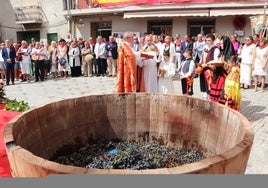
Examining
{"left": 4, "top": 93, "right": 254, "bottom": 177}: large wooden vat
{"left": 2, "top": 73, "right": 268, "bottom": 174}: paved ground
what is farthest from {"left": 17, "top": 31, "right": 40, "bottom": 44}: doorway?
{"left": 4, "top": 93, "right": 254, "bottom": 177}: large wooden vat

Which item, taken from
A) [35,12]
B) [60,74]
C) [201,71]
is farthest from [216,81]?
[35,12]

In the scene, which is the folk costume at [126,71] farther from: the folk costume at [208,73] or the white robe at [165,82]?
the folk costume at [208,73]

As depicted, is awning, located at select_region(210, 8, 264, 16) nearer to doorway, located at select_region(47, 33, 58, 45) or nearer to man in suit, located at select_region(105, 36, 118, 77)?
man in suit, located at select_region(105, 36, 118, 77)

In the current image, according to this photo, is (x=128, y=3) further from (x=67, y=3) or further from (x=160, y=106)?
(x=160, y=106)

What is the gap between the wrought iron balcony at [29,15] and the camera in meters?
24.5

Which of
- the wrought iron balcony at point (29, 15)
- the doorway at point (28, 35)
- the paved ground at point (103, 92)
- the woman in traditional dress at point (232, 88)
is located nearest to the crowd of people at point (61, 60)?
the paved ground at point (103, 92)

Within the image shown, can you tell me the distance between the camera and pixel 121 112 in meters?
3.94

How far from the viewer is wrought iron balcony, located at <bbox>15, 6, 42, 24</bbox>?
2453 cm

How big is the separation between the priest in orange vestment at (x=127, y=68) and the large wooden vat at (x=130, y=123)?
2.21 m

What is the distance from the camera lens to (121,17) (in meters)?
20.3

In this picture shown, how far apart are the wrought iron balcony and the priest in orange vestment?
66.4 ft

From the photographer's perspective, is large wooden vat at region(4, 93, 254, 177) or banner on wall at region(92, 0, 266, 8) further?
banner on wall at region(92, 0, 266, 8)

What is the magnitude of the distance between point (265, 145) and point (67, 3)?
19.5 metres

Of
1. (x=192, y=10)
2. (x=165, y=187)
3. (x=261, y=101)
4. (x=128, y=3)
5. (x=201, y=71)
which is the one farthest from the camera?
(x=128, y=3)
